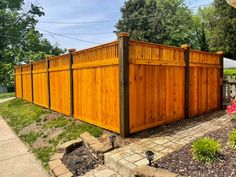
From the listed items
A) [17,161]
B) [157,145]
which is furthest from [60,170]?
[157,145]

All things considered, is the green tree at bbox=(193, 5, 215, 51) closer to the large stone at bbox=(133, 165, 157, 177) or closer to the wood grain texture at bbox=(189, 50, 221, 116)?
the wood grain texture at bbox=(189, 50, 221, 116)

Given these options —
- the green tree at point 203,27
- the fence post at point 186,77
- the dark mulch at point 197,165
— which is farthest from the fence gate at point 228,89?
the green tree at point 203,27

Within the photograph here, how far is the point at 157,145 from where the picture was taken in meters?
4.25

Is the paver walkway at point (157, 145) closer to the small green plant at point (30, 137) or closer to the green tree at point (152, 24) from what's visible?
the small green plant at point (30, 137)

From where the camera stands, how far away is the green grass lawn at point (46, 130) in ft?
17.1

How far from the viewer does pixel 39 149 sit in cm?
526

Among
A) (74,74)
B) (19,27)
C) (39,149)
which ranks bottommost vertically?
(39,149)

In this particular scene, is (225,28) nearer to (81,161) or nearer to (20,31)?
(81,161)

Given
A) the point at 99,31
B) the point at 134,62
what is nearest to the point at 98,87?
the point at 134,62

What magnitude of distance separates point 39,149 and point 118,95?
89.3 inches

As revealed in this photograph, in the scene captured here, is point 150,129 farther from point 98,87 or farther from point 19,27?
point 19,27

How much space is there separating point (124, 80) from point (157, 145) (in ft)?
4.67

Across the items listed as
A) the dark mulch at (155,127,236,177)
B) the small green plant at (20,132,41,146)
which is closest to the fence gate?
the dark mulch at (155,127,236,177)

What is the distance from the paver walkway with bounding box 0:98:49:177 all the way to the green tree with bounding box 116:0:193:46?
67.0 feet
